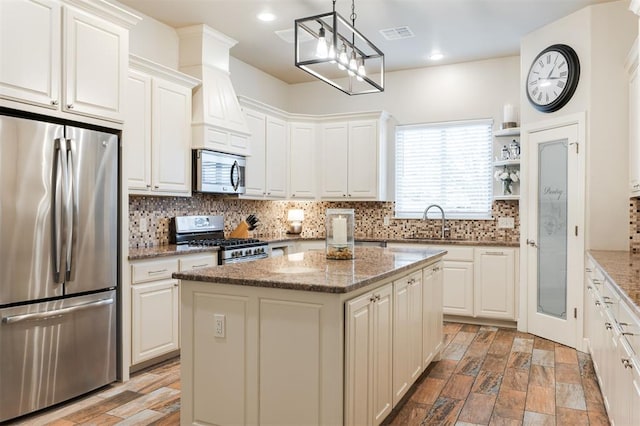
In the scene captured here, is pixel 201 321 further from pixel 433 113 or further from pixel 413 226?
pixel 433 113

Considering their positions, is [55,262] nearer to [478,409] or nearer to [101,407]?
[101,407]

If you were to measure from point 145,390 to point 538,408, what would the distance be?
2608 mm

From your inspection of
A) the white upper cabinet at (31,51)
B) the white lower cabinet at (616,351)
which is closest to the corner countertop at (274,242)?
the white upper cabinet at (31,51)

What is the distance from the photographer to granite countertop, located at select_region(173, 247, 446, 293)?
221cm

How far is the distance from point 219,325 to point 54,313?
1236 mm

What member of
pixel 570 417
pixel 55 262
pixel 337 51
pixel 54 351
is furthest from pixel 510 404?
pixel 55 262

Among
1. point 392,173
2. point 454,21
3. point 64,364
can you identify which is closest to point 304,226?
point 392,173

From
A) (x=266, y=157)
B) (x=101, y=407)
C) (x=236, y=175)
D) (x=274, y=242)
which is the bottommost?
(x=101, y=407)

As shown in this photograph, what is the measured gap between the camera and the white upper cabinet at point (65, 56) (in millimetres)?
2709

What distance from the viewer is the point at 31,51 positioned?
2799 mm

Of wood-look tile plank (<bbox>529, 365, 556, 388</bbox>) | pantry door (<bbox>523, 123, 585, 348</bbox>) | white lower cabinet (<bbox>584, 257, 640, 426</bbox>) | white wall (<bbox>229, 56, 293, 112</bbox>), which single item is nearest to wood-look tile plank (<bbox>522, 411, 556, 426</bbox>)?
white lower cabinet (<bbox>584, 257, 640, 426</bbox>)

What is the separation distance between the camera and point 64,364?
2.99 metres

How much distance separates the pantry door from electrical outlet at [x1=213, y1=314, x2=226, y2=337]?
3358 millimetres

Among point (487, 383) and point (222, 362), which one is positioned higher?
point (222, 362)
